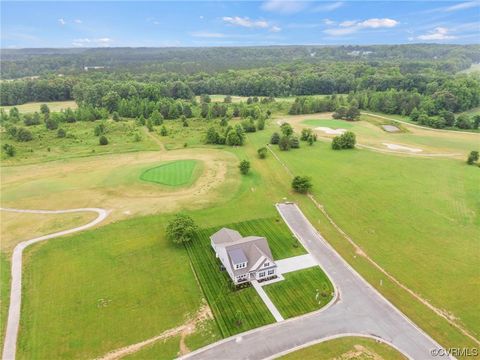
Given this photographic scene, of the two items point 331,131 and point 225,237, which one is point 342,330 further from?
point 331,131

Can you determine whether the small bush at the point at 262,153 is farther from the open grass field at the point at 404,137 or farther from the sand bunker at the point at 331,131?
the sand bunker at the point at 331,131

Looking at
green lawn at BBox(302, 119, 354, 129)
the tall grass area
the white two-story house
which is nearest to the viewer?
the white two-story house

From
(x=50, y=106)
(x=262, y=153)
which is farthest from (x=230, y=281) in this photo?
(x=50, y=106)

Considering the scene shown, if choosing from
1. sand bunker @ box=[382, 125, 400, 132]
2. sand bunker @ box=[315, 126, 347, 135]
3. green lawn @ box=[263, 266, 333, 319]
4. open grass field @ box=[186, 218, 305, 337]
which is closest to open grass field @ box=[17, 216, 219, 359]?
open grass field @ box=[186, 218, 305, 337]

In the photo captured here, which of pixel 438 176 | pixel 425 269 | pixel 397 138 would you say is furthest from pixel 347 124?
pixel 425 269

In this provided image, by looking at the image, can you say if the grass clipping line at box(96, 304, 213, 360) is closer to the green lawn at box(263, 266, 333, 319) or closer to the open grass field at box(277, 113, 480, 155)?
the green lawn at box(263, 266, 333, 319)

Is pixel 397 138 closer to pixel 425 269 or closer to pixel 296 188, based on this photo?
pixel 296 188

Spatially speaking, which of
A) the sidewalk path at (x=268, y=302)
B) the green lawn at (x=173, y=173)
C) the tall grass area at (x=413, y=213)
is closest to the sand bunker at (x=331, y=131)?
the tall grass area at (x=413, y=213)

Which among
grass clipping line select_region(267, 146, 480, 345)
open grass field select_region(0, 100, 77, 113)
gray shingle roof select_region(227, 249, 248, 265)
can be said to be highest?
gray shingle roof select_region(227, 249, 248, 265)

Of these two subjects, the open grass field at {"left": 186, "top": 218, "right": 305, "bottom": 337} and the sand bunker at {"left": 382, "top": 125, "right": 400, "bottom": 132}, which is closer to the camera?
the open grass field at {"left": 186, "top": 218, "right": 305, "bottom": 337}
